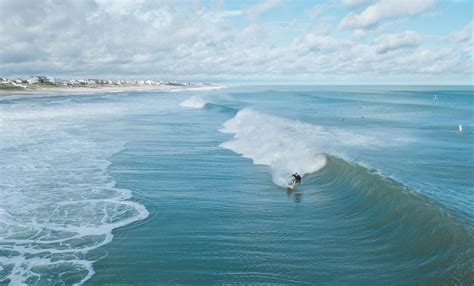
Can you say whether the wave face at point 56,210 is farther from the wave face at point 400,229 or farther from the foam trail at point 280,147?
the foam trail at point 280,147

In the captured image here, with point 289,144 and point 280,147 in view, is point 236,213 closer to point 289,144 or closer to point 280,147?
point 280,147

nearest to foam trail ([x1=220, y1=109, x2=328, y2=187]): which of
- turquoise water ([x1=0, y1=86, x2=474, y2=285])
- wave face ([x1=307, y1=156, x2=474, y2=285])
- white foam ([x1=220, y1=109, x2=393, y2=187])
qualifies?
white foam ([x1=220, y1=109, x2=393, y2=187])

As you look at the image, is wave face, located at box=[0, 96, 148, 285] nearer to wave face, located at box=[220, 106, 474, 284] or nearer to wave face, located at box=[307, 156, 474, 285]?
wave face, located at box=[220, 106, 474, 284]

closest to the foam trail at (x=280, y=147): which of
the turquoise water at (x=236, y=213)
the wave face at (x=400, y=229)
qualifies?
the turquoise water at (x=236, y=213)

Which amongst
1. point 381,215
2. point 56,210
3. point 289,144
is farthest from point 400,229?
point 289,144

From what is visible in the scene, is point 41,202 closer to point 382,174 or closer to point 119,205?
point 119,205
